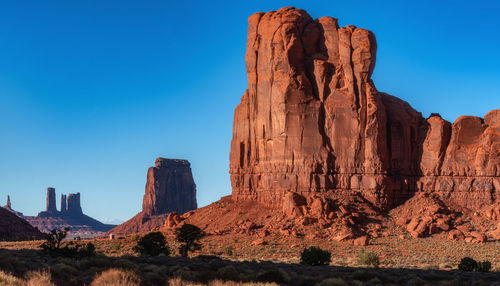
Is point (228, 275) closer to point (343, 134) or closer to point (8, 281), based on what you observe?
point (8, 281)

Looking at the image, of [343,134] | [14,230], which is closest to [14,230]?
[14,230]

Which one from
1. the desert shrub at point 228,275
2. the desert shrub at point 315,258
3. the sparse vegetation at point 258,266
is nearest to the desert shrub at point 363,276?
the sparse vegetation at point 258,266

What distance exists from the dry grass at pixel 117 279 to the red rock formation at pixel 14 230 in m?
63.6

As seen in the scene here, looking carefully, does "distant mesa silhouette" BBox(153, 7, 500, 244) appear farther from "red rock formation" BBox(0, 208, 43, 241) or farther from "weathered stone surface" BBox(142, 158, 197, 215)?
"weathered stone surface" BBox(142, 158, 197, 215)

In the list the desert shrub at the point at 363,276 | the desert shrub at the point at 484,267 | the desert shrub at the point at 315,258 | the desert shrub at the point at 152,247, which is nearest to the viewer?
the desert shrub at the point at 363,276

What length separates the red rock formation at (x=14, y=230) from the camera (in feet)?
254

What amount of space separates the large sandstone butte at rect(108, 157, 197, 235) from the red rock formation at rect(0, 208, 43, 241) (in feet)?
263

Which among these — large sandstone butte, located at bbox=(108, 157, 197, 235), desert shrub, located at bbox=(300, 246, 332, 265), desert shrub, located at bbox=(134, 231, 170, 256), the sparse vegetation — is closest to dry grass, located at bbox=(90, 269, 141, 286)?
the sparse vegetation

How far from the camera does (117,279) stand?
60.4 feet

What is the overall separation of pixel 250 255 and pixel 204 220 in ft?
52.8

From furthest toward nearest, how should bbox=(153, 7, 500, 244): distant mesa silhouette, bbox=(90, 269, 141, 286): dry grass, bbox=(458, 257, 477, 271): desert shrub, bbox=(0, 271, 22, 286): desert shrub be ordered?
1. bbox=(153, 7, 500, 244): distant mesa silhouette
2. bbox=(458, 257, 477, 271): desert shrub
3. bbox=(90, 269, 141, 286): dry grass
4. bbox=(0, 271, 22, 286): desert shrub

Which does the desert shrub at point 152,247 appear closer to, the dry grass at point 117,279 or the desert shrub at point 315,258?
the desert shrub at point 315,258

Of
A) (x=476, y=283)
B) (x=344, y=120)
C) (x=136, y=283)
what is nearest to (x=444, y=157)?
(x=344, y=120)

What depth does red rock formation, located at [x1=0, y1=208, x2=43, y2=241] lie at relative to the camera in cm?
7750
